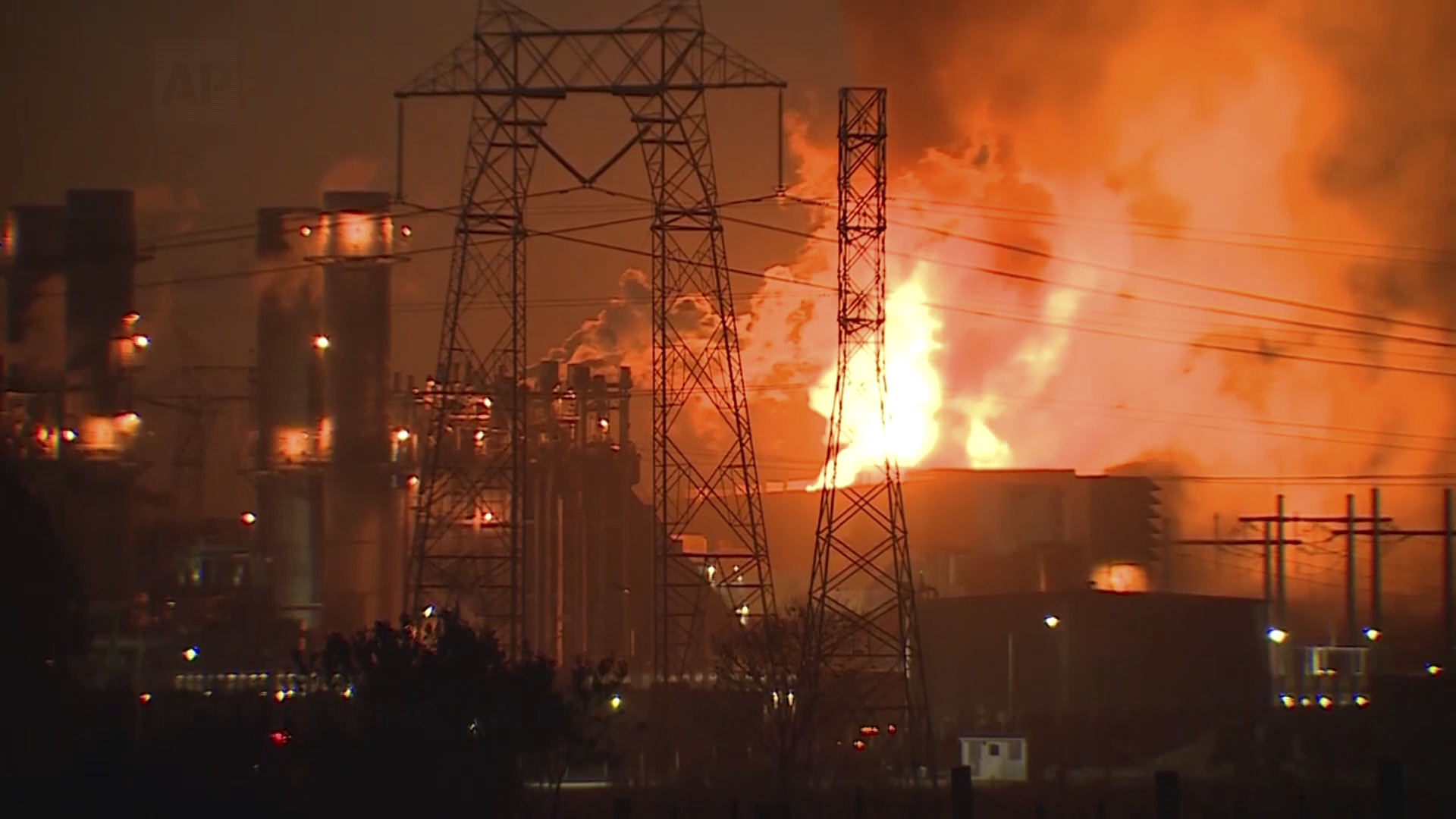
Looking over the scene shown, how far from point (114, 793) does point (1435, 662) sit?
43.7 metres

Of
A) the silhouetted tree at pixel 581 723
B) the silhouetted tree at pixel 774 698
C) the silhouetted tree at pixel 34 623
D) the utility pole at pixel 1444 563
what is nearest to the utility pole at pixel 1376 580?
the utility pole at pixel 1444 563

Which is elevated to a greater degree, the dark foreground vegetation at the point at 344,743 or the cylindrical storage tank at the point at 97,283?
the cylindrical storage tank at the point at 97,283

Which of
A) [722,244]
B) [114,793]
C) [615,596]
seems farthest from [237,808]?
[615,596]

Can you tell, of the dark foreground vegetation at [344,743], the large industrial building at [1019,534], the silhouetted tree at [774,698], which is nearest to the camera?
the dark foreground vegetation at [344,743]

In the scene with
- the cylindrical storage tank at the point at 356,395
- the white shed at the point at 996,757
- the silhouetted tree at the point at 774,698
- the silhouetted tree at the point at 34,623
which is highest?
the cylindrical storage tank at the point at 356,395

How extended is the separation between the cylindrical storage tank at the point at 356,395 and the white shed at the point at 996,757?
56.9 ft

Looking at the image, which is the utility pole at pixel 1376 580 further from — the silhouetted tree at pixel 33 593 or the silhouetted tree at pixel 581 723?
the silhouetted tree at pixel 33 593

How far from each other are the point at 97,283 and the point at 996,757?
2469 cm

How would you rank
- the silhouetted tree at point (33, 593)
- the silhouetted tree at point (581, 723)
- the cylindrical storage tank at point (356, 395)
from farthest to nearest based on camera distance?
the cylindrical storage tank at point (356, 395) → the silhouetted tree at point (581, 723) → the silhouetted tree at point (33, 593)

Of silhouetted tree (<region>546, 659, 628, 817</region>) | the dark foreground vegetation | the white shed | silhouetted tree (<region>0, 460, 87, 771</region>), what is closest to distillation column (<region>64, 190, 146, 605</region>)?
the dark foreground vegetation

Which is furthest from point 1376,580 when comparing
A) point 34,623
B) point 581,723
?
point 34,623

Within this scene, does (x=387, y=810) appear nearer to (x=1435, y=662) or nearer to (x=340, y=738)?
(x=340, y=738)

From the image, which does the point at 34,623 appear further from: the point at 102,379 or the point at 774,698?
the point at 102,379

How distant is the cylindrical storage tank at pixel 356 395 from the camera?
169 feet
